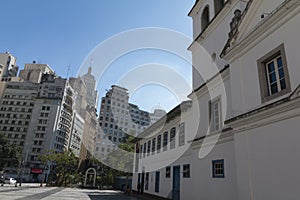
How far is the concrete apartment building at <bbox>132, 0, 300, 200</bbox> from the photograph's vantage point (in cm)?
549

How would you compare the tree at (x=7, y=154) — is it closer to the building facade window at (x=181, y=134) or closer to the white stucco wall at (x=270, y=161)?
the building facade window at (x=181, y=134)

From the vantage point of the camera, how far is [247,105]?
22.9 ft

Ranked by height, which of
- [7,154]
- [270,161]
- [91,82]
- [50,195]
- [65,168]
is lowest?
[50,195]

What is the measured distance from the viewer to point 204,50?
1182cm

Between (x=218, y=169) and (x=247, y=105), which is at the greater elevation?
(x=247, y=105)

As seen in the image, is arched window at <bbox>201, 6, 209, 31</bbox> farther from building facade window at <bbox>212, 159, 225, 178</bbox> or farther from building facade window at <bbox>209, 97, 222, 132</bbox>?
building facade window at <bbox>212, 159, 225, 178</bbox>

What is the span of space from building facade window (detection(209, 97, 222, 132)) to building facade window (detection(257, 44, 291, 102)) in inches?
111

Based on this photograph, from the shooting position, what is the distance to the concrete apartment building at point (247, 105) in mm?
5488

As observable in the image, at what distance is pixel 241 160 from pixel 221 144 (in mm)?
1797

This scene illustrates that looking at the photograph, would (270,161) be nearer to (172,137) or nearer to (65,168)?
(172,137)

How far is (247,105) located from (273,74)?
1.18 m

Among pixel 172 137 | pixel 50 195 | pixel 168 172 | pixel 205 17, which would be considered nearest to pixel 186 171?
pixel 168 172

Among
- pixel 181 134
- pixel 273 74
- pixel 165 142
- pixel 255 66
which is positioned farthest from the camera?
pixel 165 142

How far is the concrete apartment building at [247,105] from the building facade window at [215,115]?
4cm
